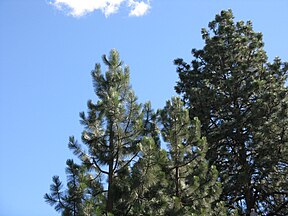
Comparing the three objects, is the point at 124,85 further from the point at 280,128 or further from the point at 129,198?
the point at 280,128

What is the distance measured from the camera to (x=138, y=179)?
824 centimetres

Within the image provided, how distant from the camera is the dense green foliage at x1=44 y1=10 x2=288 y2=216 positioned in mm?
8344

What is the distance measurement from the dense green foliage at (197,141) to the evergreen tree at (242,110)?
3cm

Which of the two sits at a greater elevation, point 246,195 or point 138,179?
point 246,195

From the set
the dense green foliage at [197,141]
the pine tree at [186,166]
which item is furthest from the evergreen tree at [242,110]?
the pine tree at [186,166]

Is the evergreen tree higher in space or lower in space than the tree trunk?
higher

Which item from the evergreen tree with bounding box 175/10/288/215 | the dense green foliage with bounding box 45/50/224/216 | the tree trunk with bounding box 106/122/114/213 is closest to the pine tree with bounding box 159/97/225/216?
the dense green foliage with bounding box 45/50/224/216

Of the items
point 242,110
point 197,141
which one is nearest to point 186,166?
point 197,141

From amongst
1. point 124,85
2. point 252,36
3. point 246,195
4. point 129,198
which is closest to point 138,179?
point 129,198

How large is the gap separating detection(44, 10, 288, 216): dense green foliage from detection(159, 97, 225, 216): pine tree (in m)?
0.02

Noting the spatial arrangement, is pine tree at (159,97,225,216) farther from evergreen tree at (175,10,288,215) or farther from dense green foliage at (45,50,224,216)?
evergreen tree at (175,10,288,215)

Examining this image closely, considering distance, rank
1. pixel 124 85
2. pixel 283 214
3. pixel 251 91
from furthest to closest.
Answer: pixel 251 91 < pixel 283 214 < pixel 124 85

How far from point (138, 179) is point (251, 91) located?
6.40 meters

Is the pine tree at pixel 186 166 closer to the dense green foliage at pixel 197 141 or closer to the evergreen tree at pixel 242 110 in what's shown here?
the dense green foliage at pixel 197 141
